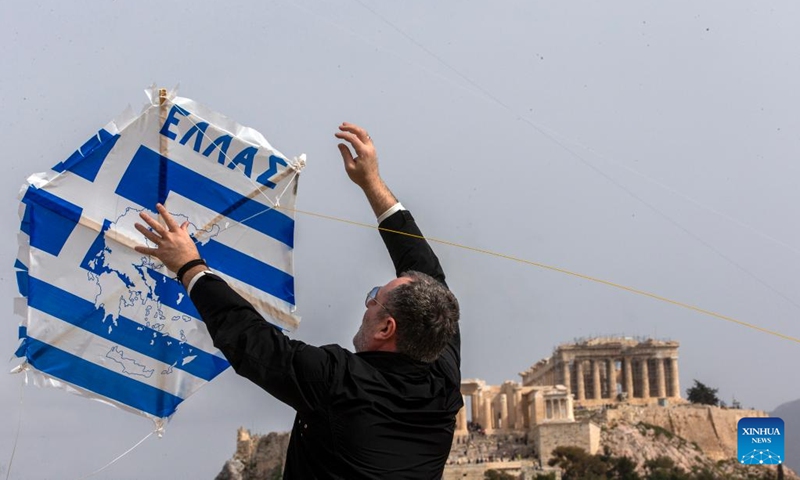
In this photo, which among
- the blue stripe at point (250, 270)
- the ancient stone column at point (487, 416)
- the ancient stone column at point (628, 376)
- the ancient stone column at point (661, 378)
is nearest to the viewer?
the blue stripe at point (250, 270)

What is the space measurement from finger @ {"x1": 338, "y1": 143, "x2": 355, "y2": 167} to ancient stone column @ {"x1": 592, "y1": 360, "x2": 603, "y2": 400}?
99.0m

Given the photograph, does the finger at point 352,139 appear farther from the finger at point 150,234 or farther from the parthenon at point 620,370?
the parthenon at point 620,370

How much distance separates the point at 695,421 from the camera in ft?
313

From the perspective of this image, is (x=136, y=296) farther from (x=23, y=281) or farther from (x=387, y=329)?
(x=387, y=329)

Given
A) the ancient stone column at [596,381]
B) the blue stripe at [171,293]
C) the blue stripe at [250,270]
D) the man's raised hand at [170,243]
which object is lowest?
the man's raised hand at [170,243]

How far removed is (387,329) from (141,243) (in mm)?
1855

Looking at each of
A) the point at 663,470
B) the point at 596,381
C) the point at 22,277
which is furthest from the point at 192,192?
the point at 596,381

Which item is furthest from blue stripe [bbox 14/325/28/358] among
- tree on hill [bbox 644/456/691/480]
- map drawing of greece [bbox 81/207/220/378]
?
tree on hill [bbox 644/456/691/480]

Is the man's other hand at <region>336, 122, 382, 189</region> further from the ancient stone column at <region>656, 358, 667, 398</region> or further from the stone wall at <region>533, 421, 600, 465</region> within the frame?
the ancient stone column at <region>656, 358, 667, 398</region>

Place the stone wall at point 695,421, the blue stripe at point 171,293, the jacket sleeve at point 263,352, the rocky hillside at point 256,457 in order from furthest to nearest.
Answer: the rocky hillside at point 256,457
the stone wall at point 695,421
the blue stripe at point 171,293
the jacket sleeve at point 263,352

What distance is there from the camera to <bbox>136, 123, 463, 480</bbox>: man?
3.73m

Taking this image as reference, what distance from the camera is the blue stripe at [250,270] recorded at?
222 inches

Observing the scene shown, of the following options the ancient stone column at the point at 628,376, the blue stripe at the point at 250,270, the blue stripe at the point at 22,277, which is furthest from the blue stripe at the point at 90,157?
the ancient stone column at the point at 628,376

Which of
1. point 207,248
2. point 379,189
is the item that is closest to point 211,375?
point 207,248
